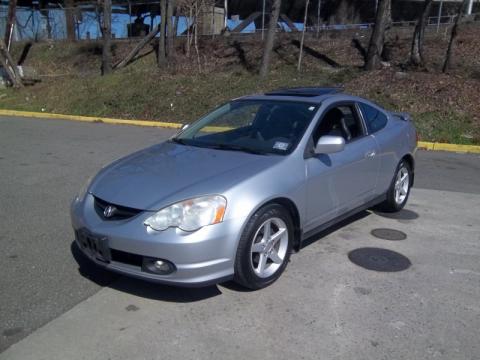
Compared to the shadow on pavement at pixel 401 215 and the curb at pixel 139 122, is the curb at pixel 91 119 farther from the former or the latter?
the shadow on pavement at pixel 401 215

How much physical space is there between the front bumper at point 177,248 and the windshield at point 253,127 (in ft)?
3.41

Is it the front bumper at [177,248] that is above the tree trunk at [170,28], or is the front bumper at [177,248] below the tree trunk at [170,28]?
below

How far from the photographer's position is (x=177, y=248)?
→ 10.5 ft

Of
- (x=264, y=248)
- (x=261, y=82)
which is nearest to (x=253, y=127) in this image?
(x=264, y=248)

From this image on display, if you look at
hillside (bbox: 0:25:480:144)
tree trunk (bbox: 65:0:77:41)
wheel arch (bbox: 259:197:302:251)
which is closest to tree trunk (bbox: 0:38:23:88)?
hillside (bbox: 0:25:480:144)

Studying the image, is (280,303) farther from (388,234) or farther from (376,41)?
(376,41)

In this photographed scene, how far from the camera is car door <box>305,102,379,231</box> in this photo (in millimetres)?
4098

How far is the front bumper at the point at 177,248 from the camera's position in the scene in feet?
10.5

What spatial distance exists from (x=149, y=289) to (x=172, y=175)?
0.91m

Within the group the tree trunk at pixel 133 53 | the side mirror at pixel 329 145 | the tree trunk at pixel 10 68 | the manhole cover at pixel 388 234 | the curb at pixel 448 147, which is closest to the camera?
the side mirror at pixel 329 145

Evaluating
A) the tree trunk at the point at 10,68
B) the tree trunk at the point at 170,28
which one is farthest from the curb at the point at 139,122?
the tree trunk at the point at 170,28

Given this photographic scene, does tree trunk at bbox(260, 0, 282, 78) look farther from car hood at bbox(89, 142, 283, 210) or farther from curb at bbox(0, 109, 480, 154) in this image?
car hood at bbox(89, 142, 283, 210)

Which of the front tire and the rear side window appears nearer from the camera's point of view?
the front tire

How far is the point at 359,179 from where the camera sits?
4.70 meters
